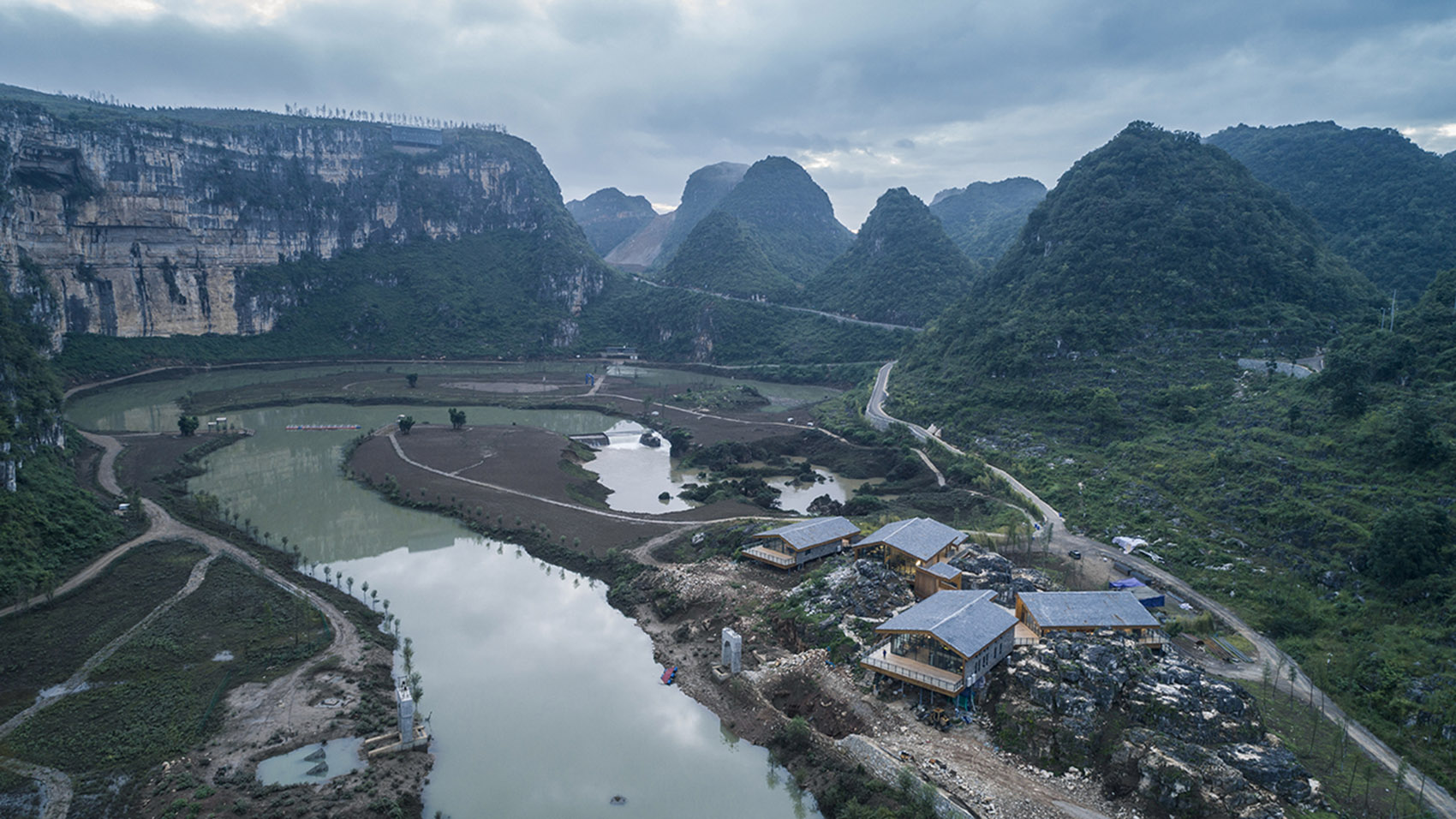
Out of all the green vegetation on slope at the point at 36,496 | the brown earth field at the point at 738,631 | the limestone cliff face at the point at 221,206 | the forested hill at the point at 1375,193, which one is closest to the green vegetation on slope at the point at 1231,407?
the forested hill at the point at 1375,193

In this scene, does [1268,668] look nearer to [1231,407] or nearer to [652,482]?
Result: [1231,407]

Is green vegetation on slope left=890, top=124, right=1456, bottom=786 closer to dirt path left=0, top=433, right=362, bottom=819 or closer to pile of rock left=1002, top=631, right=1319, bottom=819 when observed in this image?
pile of rock left=1002, top=631, right=1319, bottom=819

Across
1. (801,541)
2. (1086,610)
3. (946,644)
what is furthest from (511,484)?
(1086,610)

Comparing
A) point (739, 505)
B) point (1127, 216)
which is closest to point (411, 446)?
point (739, 505)

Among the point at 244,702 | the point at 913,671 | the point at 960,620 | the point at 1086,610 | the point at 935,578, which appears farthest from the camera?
the point at 935,578

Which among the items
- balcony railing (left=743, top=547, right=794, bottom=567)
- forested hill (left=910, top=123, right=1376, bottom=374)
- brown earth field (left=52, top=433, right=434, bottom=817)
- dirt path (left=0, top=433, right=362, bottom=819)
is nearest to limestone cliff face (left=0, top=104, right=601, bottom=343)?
dirt path (left=0, top=433, right=362, bottom=819)

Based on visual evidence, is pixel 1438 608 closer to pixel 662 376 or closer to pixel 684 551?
pixel 684 551

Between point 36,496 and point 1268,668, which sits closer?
point 1268,668
